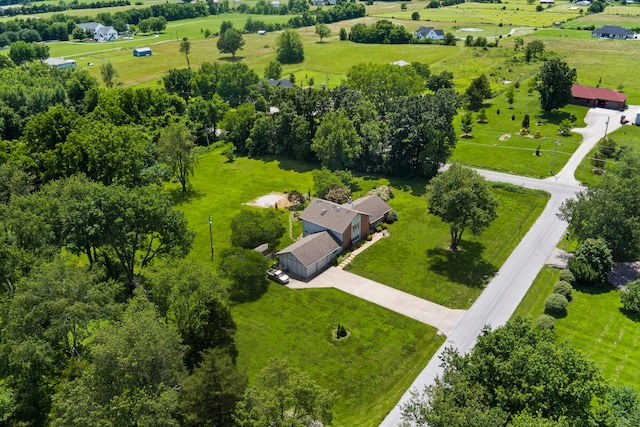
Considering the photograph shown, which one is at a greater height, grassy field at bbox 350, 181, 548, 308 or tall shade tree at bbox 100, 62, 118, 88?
tall shade tree at bbox 100, 62, 118, 88

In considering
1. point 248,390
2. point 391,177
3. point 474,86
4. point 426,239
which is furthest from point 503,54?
point 248,390

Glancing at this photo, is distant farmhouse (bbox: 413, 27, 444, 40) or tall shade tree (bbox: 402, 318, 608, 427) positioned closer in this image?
tall shade tree (bbox: 402, 318, 608, 427)

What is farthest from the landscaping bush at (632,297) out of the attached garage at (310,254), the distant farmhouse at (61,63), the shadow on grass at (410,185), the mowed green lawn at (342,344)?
the distant farmhouse at (61,63)

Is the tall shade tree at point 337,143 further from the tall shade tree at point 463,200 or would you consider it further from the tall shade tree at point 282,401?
the tall shade tree at point 282,401

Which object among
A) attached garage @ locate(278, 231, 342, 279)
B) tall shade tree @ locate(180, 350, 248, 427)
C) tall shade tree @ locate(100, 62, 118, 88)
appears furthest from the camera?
tall shade tree @ locate(100, 62, 118, 88)

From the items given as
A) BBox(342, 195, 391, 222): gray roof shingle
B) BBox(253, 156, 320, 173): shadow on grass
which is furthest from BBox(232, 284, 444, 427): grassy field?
BBox(253, 156, 320, 173): shadow on grass

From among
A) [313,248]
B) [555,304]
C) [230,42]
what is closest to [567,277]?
[555,304]

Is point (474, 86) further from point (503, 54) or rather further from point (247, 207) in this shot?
point (247, 207)

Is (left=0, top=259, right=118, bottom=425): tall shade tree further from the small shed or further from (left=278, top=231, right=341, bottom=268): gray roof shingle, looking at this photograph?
the small shed
